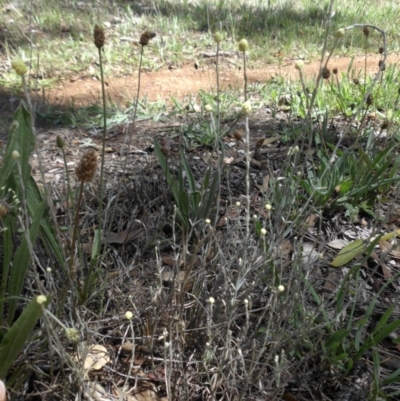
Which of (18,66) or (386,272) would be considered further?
(386,272)

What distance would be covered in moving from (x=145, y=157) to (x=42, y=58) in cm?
222

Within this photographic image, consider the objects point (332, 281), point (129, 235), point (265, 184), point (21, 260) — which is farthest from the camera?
point (265, 184)

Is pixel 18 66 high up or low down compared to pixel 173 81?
up

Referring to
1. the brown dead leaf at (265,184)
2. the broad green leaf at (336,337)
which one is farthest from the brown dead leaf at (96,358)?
the brown dead leaf at (265,184)

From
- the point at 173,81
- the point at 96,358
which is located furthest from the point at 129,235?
the point at 173,81

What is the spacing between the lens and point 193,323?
1494 millimetres

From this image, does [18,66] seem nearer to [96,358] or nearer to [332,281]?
[96,358]

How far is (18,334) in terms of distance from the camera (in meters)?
1.14

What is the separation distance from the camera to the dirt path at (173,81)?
3.80 meters

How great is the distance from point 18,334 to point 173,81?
11.3 feet

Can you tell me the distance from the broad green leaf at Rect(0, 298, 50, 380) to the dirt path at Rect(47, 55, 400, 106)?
2.62 meters

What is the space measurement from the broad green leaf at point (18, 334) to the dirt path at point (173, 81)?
8.59ft

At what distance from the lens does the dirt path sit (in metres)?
3.80

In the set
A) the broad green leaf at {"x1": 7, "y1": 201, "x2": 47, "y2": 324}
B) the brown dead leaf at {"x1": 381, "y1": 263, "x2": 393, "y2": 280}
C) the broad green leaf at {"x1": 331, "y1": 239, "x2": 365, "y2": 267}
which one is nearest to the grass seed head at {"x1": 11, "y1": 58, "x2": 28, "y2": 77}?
the broad green leaf at {"x1": 7, "y1": 201, "x2": 47, "y2": 324}
